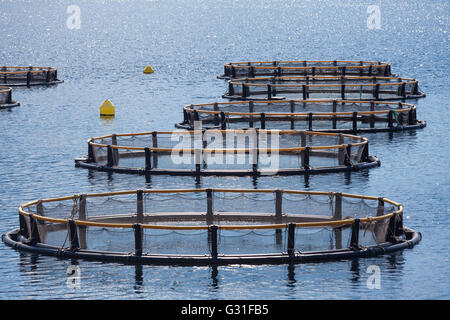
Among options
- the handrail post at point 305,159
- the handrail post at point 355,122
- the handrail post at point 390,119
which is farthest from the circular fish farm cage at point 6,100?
the handrail post at point 305,159

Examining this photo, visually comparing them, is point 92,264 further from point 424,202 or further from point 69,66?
point 69,66

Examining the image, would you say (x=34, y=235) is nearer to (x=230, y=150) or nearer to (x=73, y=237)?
(x=73, y=237)

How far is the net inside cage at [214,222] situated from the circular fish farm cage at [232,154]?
1047 centimetres

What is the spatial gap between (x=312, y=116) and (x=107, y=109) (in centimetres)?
2250

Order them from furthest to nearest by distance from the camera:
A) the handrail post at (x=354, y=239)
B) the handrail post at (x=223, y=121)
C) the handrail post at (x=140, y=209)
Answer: the handrail post at (x=223, y=121) < the handrail post at (x=140, y=209) < the handrail post at (x=354, y=239)

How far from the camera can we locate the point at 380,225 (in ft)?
139

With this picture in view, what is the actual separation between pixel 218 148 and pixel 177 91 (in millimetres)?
56843

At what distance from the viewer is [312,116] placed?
252 ft

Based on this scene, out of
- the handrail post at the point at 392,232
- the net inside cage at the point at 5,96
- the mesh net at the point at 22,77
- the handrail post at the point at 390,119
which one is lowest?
the handrail post at the point at 392,232

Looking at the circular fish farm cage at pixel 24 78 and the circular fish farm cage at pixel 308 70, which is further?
the circular fish farm cage at pixel 308 70

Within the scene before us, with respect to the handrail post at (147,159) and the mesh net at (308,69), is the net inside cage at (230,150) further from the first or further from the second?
the mesh net at (308,69)

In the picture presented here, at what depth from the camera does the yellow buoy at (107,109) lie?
301 feet
